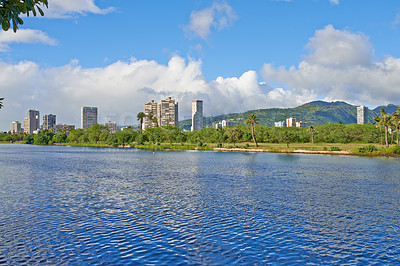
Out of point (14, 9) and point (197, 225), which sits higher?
point (14, 9)

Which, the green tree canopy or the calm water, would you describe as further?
→ the calm water

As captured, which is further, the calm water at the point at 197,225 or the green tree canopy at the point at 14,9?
the calm water at the point at 197,225

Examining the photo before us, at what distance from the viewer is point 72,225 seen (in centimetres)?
2406

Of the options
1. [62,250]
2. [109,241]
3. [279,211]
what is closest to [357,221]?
[279,211]

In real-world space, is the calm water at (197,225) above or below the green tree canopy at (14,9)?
below

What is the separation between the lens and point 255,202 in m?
33.8

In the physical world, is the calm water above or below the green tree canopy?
below

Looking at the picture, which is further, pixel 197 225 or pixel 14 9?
pixel 197 225

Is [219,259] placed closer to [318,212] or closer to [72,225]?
[72,225]

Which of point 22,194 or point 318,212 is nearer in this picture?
point 318,212

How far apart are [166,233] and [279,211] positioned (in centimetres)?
1222

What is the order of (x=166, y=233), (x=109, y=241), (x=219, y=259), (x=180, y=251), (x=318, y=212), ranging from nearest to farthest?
(x=219, y=259) → (x=180, y=251) → (x=109, y=241) → (x=166, y=233) → (x=318, y=212)

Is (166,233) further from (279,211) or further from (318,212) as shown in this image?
(318,212)

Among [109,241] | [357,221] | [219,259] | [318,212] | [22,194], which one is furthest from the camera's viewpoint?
[22,194]
